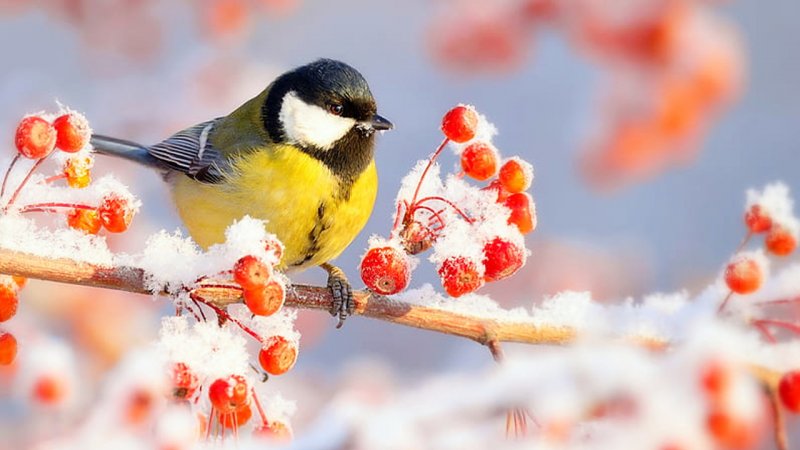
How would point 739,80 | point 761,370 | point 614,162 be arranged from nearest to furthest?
point 761,370 < point 739,80 < point 614,162

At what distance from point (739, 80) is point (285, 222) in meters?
1.29

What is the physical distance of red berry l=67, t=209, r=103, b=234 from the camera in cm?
85

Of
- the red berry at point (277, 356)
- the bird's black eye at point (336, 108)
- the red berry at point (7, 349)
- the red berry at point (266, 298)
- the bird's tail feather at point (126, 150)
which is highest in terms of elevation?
the bird's tail feather at point (126, 150)

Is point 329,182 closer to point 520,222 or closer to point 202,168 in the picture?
point 202,168

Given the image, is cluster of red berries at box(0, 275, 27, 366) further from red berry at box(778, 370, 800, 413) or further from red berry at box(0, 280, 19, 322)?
red berry at box(778, 370, 800, 413)

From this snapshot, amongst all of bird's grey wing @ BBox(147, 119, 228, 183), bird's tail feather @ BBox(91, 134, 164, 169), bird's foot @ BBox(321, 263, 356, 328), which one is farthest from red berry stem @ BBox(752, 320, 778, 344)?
bird's tail feather @ BBox(91, 134, 164, 169)

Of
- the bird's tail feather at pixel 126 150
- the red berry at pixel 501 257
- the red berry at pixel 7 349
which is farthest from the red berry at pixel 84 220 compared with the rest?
the bird's tail feather at pixel 126 150

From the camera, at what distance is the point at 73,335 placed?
2.16 meters

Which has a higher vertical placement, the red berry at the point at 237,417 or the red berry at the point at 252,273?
the red berry at the point at 252,273

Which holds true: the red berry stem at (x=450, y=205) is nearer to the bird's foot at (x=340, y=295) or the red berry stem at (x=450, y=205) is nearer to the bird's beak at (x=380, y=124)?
the bird's foot at (x=340, y=295)

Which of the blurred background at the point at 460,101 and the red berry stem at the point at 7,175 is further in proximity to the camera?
the blurred background at the point at 460,101

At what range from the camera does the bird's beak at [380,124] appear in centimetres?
130

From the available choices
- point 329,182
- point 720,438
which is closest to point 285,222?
point 329,182

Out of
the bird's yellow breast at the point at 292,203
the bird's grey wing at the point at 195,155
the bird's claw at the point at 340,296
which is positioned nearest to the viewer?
the bird's claw at the point at 340,296
